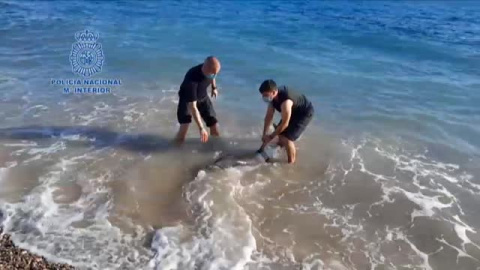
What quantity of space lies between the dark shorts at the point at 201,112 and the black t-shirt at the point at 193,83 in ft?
1.07

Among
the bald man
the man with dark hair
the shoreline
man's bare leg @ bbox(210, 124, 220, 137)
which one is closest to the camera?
the shoreline

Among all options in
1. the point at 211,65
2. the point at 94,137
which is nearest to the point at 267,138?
the point at 211,65

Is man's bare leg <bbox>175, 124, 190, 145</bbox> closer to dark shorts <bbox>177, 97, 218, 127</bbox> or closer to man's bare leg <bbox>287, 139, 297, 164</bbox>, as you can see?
dark shorts <bbox>177, 97, 218, 127</bbox>

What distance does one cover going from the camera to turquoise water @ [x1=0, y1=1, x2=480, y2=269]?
8.03 meters

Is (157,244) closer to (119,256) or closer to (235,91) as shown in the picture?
(119,256)

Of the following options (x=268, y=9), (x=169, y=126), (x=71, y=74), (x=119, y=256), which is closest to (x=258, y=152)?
(x=169, y=126)

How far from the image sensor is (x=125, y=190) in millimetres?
7508

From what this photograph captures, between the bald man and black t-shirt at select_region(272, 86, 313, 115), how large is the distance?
3.61 ft

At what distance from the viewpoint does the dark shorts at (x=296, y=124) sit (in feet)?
26.5

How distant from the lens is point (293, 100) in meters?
7.84

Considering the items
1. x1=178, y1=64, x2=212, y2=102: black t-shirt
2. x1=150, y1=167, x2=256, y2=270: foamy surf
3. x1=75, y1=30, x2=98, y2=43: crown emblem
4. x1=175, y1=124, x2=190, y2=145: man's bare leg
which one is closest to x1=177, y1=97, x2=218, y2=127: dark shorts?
x1=175, y1=124, x2=190, y2=145: man's bare leg

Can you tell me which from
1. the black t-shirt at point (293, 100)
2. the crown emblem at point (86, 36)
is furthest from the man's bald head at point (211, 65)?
the crown emblem at point (86, 36)

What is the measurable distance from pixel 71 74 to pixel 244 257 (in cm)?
867

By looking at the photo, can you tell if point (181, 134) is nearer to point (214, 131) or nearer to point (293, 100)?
point (214, 131)
